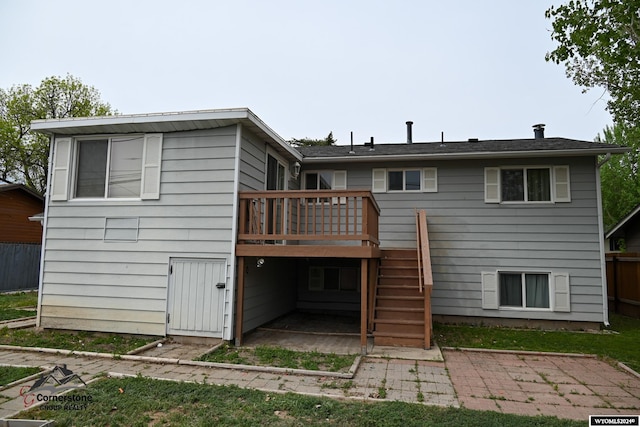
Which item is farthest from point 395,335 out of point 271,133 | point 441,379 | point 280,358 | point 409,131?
point 409,131

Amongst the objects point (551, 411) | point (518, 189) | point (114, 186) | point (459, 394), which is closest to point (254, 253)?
point (114, 186)

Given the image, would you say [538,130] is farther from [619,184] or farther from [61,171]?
[619,184]

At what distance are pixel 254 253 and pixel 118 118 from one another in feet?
12.0

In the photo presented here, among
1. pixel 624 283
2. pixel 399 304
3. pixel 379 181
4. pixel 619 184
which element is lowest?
pixel 399 304

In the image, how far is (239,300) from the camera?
682 cm

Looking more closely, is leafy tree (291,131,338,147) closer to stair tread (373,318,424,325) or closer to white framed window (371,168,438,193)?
white framed window (371,168,438,193)

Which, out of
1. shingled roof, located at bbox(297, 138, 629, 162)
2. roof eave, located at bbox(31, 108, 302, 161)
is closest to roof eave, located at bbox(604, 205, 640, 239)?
shingled roof, located at bbox(297, 138, 629, 162)

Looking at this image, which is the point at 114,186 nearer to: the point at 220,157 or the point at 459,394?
the point at 220,157

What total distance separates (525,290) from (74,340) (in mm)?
9880

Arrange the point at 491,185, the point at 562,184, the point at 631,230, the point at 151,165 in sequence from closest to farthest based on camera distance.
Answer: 1. the point at 151,165
2. the point at 562,184
3. the point at 491,185
4. the point at 631,230

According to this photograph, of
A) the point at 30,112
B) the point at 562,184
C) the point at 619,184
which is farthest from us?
the point at 619,184

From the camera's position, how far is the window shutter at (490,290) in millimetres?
9242

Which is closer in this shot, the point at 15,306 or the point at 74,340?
the point at 74,340

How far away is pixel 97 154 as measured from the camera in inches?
304
